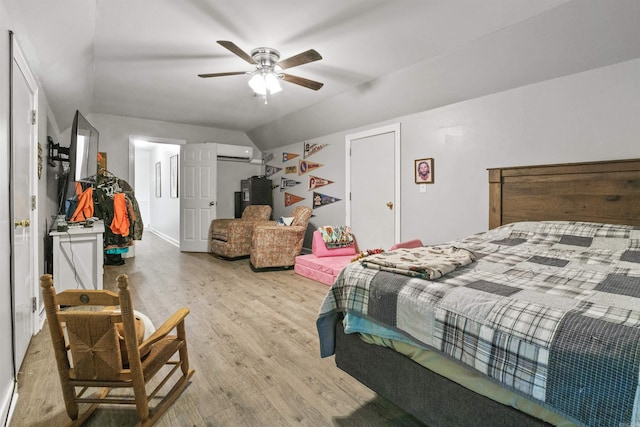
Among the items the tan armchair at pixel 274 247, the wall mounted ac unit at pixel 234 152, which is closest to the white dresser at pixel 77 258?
the tan armchair at pixel 274 247

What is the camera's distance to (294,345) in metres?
2.20

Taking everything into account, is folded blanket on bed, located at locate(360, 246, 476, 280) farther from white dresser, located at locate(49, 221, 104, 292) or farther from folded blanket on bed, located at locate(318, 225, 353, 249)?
white dresser, located at locate(49, 221, 104, 292)

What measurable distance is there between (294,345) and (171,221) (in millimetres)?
5810

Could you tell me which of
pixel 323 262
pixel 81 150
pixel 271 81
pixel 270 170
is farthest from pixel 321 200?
pixel 81 150

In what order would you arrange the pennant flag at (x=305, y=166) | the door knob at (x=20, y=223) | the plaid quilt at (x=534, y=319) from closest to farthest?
the plaid quilt at (x=534, y=319) < the door knob at (x=20, y=223) < the pennant flag at (x=305, y=166)

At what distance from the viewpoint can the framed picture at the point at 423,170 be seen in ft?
11.9

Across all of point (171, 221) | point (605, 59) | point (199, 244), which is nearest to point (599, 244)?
point (605, 59)

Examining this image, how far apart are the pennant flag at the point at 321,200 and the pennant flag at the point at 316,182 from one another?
0.44ft

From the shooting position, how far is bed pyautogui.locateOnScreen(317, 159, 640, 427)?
81 cm

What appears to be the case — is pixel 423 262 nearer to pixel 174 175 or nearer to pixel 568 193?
pixel 568 193

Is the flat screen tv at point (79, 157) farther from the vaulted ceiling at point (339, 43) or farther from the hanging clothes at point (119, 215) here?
the hanging clothes at point (119, 215)

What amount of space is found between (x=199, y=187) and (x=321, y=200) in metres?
2.35

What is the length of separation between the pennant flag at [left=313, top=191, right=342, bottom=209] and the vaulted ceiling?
5.20 feet

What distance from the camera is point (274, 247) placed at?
14.3 ft
